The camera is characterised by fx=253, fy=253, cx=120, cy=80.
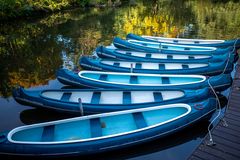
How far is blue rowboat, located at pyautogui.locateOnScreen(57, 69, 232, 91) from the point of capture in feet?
40.4

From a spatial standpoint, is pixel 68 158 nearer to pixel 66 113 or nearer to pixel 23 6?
pixel 66 113

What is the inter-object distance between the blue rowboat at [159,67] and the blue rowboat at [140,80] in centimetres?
84

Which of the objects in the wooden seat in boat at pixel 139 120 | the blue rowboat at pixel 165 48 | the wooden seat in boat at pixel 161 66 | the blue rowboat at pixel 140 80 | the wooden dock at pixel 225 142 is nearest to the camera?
the wooden dock at pixel 225 142

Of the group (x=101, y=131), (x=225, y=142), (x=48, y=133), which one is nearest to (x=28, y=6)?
(x=48, y=133)

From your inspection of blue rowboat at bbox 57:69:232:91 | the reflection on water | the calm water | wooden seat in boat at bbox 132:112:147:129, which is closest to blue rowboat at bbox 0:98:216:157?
wooden seat in boat at bbox 132:112:147:129

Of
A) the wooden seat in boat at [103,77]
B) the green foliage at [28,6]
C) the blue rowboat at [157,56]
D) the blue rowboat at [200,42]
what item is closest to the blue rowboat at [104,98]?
the wooden seat in boat at [103,77]

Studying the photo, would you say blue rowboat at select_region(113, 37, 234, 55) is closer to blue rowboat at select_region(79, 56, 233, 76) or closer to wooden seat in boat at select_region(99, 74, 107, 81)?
blue rowboat at select_region(79, 56, 233, 76)

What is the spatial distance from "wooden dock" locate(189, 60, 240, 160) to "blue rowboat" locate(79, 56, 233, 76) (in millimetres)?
4426

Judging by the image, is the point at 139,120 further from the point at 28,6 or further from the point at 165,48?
Answer: the point at 28,6

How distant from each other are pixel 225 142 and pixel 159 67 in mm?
7488

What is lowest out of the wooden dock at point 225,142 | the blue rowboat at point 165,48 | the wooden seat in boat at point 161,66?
the wooden dock at point 225,142

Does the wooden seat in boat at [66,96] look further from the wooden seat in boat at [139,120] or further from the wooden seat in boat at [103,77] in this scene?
the wooden seat in boat at [139,120]

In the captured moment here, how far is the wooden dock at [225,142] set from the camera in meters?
7.74

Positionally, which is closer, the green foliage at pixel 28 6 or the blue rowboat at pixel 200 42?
the blue rowboat at pixel 200 42
